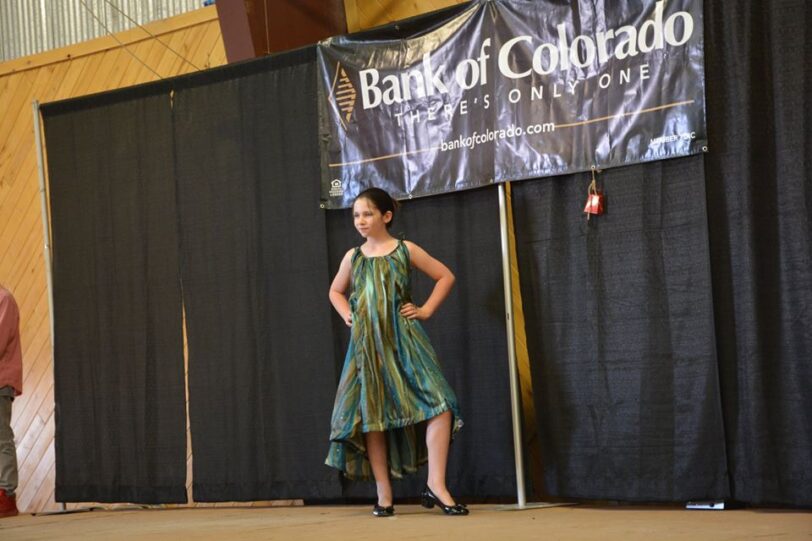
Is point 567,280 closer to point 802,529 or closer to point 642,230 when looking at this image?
point 642,230

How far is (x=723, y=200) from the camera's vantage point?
187 inches

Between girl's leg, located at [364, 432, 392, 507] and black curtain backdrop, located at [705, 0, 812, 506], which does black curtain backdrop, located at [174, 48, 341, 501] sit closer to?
girl's leg, located at [364, 432, 392, 507]

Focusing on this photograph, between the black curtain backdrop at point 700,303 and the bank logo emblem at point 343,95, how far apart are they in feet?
3.56

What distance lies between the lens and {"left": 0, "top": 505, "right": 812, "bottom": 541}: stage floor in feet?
12.9

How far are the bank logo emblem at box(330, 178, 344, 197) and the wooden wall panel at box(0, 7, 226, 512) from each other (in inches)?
79.7

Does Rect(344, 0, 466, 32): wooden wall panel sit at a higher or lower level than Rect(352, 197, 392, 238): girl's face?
higher

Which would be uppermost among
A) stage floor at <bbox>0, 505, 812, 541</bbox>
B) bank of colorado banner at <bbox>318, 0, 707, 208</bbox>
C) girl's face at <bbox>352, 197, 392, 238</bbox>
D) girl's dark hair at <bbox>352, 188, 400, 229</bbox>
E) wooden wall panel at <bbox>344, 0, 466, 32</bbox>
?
wooden wall panel at <bbox>344, 0, 466, 32</bbox>

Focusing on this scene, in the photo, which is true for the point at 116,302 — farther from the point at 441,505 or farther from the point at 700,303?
the point at 700,303

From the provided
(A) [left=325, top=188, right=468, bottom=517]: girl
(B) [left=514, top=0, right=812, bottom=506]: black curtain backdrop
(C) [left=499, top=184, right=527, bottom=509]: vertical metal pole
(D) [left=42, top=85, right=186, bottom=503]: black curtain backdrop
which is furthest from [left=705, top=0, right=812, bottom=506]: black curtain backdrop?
(D) [left=42, top=85, right=186, bottom=503]: black curtain backdrop

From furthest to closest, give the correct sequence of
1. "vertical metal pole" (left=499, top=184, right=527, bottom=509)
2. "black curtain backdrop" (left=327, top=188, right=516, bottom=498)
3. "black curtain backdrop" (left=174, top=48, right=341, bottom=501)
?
"black curtain backdrop" (left=174, top=48, right=341, bottom=501) → "black curtain backdrop" (left=327, top=188, right=516, bottom=498) → "vertical metal pole" (left=499, top=184, right=527, bottom=509)

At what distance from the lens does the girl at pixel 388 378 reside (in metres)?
4.94

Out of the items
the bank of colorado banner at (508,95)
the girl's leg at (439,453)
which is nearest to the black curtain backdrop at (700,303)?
the bank of colorado banner at (508,95)

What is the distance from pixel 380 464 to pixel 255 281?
1477 mm

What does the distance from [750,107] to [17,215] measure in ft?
17.3
